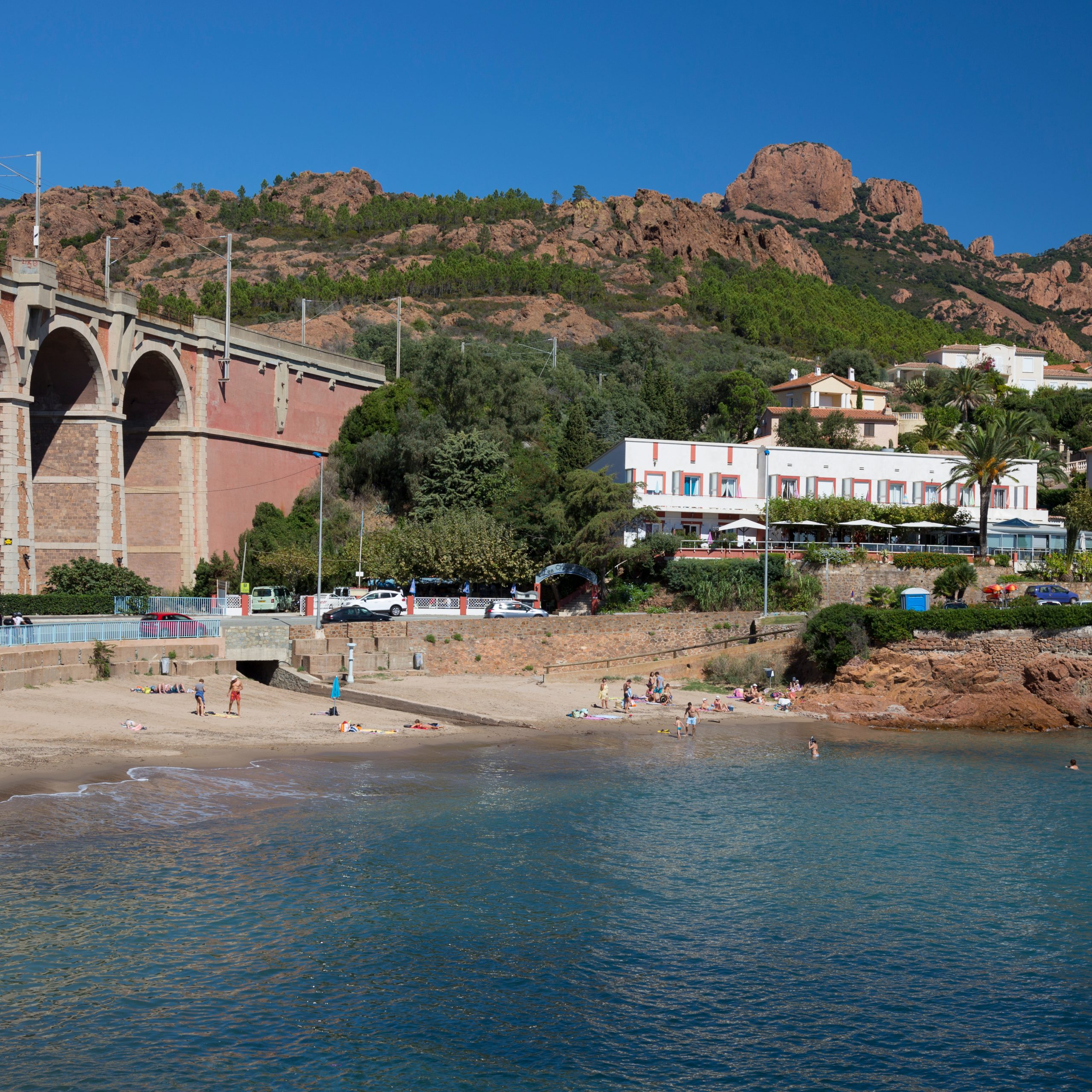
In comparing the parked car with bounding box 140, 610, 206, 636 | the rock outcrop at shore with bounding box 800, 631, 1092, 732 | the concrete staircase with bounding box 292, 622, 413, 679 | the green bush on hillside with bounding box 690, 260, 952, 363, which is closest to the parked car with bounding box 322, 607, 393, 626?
the concrete staircase with bounding box 292, 622, 413, 679

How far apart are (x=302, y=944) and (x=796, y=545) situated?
132 ft

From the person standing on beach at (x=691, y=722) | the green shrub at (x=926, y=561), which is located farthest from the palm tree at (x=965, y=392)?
the person standing on beach at (x=691, y=722)

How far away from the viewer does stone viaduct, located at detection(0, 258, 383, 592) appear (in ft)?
154

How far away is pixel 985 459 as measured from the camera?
5319 cm

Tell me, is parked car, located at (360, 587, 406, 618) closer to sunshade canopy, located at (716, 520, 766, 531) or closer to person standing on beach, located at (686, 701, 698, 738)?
person standing on beach, located at (686, 701, 698, 738)

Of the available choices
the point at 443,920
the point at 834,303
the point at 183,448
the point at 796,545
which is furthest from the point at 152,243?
the point at 443,920

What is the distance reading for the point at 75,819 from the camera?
21203mm

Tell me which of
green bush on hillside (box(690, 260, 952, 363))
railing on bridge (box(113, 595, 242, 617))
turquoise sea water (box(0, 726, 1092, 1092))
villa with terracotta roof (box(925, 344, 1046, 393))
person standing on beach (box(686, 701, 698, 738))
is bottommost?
turquoise sea water (box(0, 726, 1092, 1092))

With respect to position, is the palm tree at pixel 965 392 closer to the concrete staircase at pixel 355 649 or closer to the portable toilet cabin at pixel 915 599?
the portable toilet cabin at pixel 915 599

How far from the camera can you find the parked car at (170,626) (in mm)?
37156

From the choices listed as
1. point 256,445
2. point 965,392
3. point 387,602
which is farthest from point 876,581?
point 965,392

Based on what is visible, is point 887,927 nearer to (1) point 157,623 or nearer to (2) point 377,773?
(2) point 377,773

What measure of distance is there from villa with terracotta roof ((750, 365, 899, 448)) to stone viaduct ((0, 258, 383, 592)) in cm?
2991

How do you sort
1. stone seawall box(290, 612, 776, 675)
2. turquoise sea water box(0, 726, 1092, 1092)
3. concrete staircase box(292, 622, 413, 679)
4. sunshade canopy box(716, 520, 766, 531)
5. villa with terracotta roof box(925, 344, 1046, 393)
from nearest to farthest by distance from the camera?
turquoise sea water box(0, 726, 1092, 1092) → concrete staircase box(292, 622, 413, 679) → stone seawall box(290, 612, 776, 675) → sunshade canopy box(716, 520, 766, 531) → villa with terracotta roof box(925, 344, 1046, 393)
